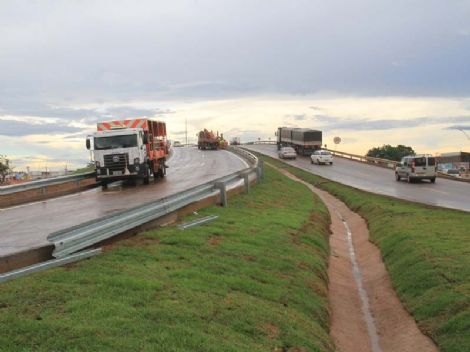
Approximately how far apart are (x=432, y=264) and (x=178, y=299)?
7661mm

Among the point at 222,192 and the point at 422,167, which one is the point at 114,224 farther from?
the point at 422,167

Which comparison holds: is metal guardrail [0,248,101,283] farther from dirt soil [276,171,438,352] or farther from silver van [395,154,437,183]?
silver van [395,154,437,183]

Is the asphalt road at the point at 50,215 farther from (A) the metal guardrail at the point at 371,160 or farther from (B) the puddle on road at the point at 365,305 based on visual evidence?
(A) the metal guardrail at the point at 371,160

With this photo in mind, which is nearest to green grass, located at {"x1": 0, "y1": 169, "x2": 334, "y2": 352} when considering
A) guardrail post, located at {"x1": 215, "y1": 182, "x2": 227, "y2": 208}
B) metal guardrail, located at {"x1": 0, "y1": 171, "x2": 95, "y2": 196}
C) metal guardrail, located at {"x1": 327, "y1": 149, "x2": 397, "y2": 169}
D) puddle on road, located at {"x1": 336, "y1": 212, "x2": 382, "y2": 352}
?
puddle on road, located at {"x1": 336, "y1": 212, "x2": 382, "y2": 352}

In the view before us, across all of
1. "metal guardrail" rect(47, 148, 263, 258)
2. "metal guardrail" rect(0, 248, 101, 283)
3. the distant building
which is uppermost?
"metal guardrail" rect(47, 148, 263, 258)

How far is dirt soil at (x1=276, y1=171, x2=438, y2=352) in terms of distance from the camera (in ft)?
33.4

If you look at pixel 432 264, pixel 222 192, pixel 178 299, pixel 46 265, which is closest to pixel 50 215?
pixel 222 192

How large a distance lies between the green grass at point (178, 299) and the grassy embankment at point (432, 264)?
6.47ft

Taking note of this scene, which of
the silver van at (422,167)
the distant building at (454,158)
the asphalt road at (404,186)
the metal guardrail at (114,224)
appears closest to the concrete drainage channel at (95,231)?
the metal guardrail at (114,224)

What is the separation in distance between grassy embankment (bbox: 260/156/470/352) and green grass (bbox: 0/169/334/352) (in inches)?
77.6

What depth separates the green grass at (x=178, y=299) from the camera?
249 inches

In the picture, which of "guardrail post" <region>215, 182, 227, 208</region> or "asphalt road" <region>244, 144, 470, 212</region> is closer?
"guardrail post" <region>215, 182, 227, 208</region>

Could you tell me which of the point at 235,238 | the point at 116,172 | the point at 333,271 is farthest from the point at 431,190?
the point at 235,238

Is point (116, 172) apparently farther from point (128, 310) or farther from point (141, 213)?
point (128, 310)
